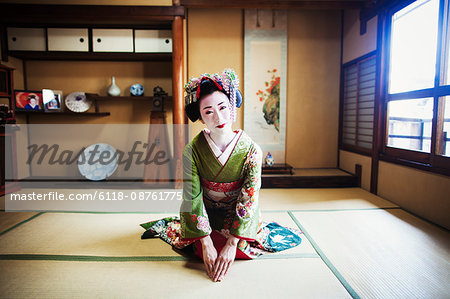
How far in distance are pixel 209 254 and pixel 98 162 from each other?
3.10 meters

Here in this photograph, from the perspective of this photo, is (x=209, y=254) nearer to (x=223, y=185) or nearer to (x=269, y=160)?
(x=223, y=185)

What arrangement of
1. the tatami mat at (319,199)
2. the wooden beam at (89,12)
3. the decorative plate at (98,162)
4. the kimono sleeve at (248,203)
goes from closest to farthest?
the kimono sleeve at (248,203) < the tatami mat at (319,199) < the wooden beam at (89,12) < the decorative plate at (98,162)


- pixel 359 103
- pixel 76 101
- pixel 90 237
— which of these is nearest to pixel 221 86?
pixel 90 237

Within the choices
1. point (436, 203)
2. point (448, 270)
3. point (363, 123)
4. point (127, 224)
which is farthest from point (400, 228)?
point (127, 224)

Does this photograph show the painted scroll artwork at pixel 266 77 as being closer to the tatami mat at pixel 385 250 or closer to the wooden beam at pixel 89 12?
the wooden beam at pixel 89 12

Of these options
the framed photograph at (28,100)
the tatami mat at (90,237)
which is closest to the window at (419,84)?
the tatami mat at (90,237)

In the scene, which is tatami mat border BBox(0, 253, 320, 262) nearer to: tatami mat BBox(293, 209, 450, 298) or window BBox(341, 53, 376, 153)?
tatami mat BBox(293, 209, 450, 298)

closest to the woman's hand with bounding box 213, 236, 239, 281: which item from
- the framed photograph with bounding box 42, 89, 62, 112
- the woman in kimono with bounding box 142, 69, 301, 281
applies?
the woman in kimono with bounding box 142, 69, 301, 281

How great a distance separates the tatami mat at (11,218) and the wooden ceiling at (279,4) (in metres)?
3.13

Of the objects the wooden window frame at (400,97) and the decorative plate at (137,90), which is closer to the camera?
the wooden window frame at (400,97)

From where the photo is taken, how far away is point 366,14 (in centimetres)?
352

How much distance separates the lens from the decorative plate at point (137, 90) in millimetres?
4027

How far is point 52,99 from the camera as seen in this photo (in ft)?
13.1

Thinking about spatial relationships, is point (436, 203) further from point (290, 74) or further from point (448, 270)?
point (290, 74)
